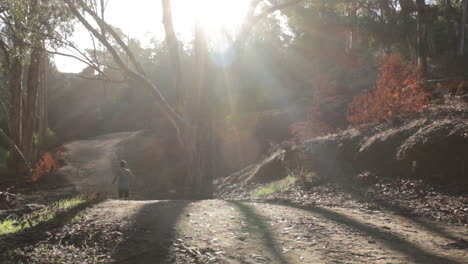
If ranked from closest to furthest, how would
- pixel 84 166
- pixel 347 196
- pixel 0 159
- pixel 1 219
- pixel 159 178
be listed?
1. pixel 1 219
2. pixel 347 196
3. pixel 159 178
4. pixel 84 166
5. pixel 0 159

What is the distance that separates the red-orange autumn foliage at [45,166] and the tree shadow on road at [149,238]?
12.7 metres

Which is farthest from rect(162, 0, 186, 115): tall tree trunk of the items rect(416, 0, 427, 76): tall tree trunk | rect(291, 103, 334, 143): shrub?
rect(416, 0, 427, 76): tall tree trunk

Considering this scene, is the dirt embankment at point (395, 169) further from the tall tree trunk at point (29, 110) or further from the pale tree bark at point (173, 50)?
the tall tree trunk at point (29, 110)

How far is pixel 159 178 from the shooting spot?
1964cm

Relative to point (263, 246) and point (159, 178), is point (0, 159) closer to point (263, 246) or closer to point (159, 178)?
point (159, 178)

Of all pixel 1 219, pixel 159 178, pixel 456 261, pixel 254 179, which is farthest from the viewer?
pixel 159 178

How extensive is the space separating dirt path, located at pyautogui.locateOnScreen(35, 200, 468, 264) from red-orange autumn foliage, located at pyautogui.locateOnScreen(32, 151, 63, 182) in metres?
12.2

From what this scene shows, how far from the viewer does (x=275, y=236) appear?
439 centimetres

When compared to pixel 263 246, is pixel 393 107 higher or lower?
higher

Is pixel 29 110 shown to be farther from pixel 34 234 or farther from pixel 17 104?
pixel 34 234

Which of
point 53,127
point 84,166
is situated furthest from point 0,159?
point 53,127

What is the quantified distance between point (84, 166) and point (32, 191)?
21.5ft

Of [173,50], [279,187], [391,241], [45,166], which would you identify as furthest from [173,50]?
[45,166]

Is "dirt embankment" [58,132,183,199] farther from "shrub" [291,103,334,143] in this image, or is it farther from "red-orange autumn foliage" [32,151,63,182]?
"shrub" [291,103,334,143]
